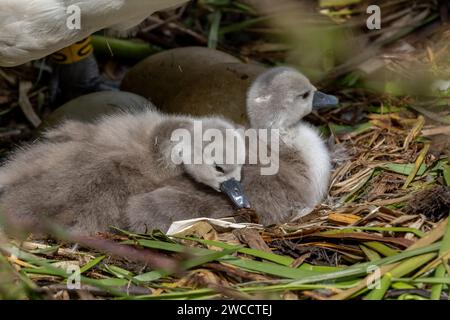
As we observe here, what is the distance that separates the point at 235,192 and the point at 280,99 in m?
0.49

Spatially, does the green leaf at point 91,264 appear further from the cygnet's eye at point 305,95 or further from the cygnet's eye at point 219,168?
the cygnet's eye at point 305,95

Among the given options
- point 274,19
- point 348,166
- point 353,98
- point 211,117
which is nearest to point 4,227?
point 211,117

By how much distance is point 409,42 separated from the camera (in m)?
3.86

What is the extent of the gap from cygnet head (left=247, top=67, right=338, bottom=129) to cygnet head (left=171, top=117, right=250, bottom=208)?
0.91 feet

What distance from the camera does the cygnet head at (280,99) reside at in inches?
116

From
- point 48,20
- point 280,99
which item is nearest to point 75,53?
point 48,20

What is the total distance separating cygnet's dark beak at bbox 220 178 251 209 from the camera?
258 cm

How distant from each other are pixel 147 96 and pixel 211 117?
579 mm

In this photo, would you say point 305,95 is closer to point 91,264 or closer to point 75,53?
point 91,264

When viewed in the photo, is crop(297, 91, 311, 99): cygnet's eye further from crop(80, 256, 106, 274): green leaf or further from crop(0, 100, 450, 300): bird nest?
crop(80, 256, 106, 274): green leaf

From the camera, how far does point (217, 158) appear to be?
8.65ft

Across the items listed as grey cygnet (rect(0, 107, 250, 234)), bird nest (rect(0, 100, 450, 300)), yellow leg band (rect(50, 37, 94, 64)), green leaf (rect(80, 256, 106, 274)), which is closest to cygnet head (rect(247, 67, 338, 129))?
grey cygnet (rect(0, 107, 250, 234))

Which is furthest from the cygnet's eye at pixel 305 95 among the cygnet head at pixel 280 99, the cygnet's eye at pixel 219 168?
the cygnet's eye at pixel 219 168

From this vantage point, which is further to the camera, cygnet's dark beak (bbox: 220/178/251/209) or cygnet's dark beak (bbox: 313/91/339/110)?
cygnet's dark beak (bbox: 313/91/339/110)
